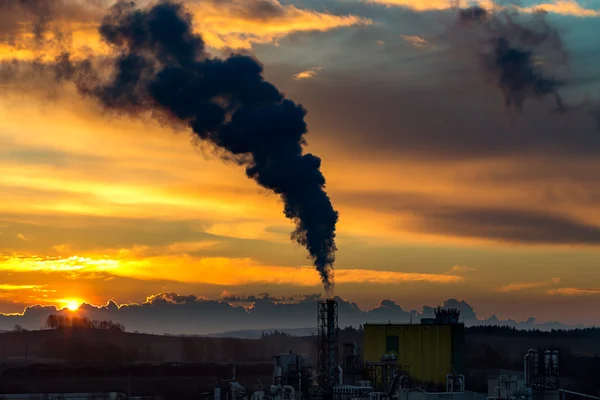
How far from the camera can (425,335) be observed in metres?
146

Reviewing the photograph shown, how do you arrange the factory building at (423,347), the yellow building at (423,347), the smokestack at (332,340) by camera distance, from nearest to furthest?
the smokestack at (332,340) < the factory building at (423,347) < the yellow building at (423,347)

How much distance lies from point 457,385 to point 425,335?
2585 centimetres

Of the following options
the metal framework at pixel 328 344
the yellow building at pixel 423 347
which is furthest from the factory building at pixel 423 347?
the metal framework at pixel 328 344

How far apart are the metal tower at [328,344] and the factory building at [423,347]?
2397 cm

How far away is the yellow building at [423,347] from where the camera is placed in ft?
475

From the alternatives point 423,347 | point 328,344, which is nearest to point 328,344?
point 328,344

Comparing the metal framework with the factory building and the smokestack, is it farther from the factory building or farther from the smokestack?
the factory building

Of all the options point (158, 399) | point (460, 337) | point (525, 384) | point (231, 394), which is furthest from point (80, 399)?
point (525, 384)

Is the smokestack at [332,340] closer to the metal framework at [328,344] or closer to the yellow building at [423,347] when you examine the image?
the metal framework at [328,344]

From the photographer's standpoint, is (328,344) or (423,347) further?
(423,347)

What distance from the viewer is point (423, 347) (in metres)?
146

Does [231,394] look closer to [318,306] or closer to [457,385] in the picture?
[318,306]

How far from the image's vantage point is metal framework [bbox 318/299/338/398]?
119m

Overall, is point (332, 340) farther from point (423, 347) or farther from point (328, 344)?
point (423, 347)
